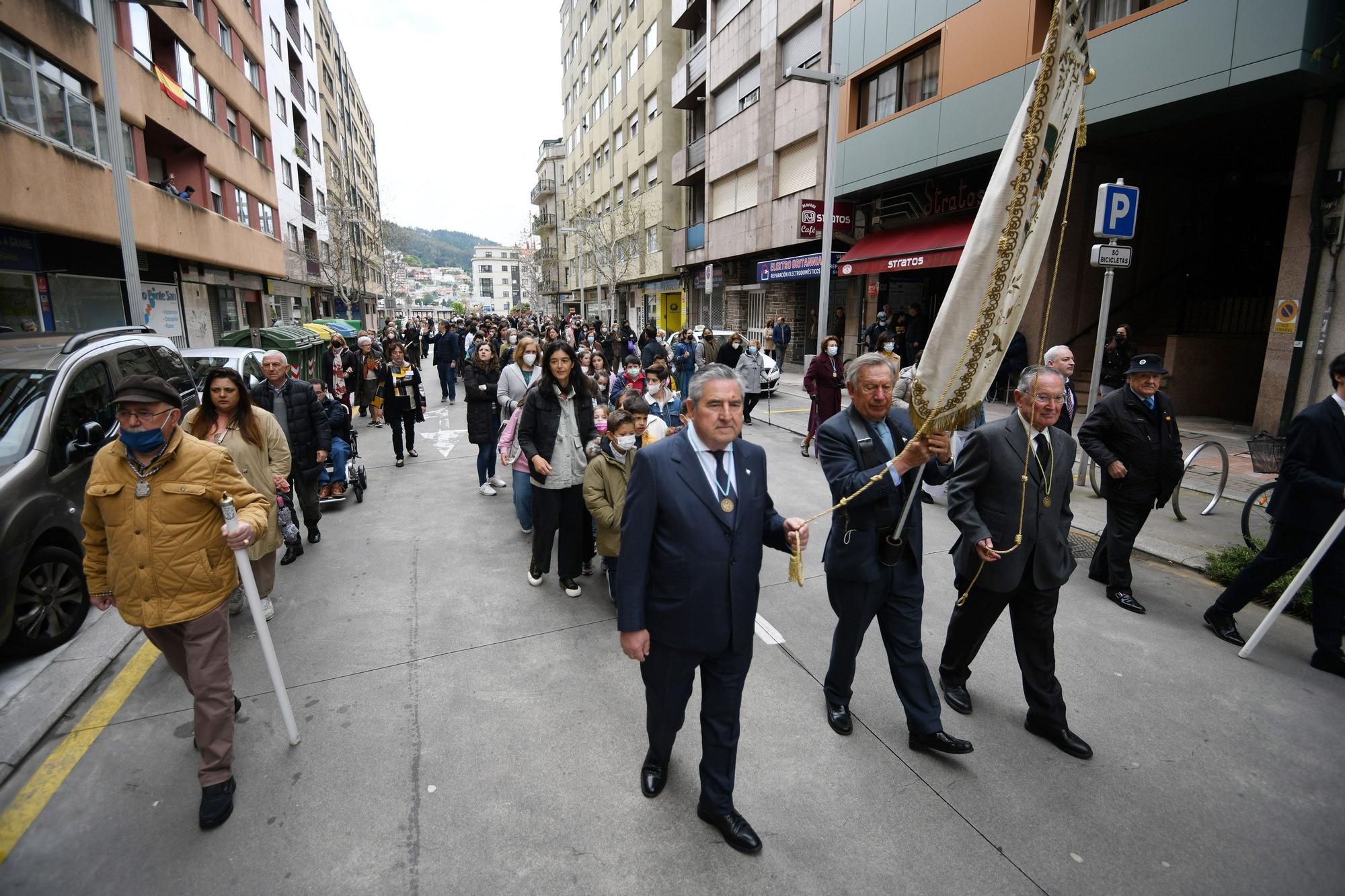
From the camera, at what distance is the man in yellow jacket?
9.53 ft

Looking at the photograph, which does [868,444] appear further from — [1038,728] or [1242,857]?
[1242,857]

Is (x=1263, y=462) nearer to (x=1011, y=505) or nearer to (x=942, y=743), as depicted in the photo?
(x=1011, y=505)

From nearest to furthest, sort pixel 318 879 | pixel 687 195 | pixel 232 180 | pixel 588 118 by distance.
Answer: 1. pixel 318 879
2. pixel 232 180
3. pixel 687 195
4. pixel 588 118

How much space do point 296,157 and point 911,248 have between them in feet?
99.5

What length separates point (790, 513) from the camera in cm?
753

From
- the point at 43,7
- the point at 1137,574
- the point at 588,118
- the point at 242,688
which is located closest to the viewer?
the point at 242,688

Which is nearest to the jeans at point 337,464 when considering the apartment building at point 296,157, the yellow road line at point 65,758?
the yellow road line at point 65,758

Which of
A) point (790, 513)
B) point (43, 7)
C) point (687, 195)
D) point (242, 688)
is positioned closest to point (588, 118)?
point (687, 195)

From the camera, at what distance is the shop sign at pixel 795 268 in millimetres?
20562

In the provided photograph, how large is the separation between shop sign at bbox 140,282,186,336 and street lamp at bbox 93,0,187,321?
824 cm

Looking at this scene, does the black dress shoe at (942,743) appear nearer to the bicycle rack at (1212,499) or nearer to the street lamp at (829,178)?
the bicycle rack at (1212,499)

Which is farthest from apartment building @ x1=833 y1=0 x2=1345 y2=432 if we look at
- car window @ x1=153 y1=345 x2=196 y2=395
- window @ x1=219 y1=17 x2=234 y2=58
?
window @ x1=219 y1=17 x2=234 y2=58

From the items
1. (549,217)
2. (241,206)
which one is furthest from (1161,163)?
(549,217)

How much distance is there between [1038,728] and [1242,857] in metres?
0.91
